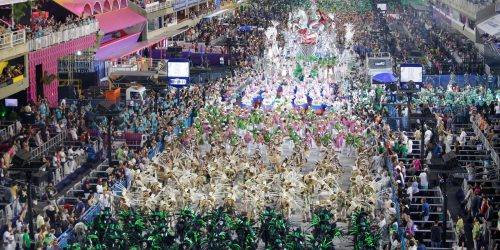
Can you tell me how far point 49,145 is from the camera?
41.9 m

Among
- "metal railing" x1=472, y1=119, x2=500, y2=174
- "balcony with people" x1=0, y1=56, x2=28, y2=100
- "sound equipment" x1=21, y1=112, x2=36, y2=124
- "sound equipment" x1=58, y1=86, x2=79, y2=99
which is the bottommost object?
"metal railing" x1=472, y1=119, x2=500, y2=174

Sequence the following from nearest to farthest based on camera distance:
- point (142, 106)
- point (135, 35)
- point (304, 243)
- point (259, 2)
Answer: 1. point (304, 243)
2. point (142, 106)
3. point (135, 35)
4. point (259, 2)

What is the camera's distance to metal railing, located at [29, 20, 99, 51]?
48906mm

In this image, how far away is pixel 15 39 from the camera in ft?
149

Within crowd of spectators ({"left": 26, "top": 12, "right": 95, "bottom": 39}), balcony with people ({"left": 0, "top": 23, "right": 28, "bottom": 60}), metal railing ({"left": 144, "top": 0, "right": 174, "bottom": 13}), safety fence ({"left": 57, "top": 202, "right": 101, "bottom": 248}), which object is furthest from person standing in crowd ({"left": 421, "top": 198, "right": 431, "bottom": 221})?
metal railing ({"left": 144, "top": 0, "right": 174, "bottom": 13})

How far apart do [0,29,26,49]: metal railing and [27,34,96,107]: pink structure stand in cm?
209

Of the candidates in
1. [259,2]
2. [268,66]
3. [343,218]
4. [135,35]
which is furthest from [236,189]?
[259,2]

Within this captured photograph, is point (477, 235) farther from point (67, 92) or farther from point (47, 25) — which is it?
point (67, 92)

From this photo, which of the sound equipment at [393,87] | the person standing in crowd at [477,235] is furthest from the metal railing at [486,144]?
the person standing in crowd at [477,235]

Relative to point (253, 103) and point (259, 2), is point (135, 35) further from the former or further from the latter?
point (259, 2)

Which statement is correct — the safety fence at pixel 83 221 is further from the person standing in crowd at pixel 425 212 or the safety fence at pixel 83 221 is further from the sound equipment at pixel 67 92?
the sound equipment at pixel 67 92

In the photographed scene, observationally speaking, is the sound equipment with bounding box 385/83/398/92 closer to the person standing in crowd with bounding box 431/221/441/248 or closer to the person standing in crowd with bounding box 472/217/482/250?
the person standing in crowd with bounding box 472/217/482/250

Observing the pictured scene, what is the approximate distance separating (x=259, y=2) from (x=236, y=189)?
96.7 metres

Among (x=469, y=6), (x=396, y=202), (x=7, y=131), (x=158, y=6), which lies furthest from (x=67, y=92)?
(x=469, y=6)
